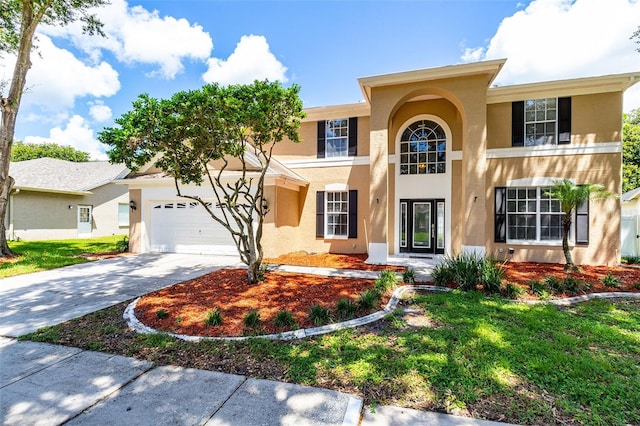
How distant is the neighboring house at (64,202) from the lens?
17.2m

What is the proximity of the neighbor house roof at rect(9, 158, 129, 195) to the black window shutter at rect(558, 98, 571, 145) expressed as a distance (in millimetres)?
20550

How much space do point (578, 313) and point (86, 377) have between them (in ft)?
25.1

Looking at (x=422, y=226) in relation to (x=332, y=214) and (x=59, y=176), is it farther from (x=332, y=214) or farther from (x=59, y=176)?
Answer: (x=59, y=176)

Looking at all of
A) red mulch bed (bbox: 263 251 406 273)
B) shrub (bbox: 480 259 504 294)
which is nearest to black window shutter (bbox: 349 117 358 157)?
red mulch bed (bbox: 263 251 406 273)

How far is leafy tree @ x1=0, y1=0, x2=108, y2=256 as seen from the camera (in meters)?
11.0

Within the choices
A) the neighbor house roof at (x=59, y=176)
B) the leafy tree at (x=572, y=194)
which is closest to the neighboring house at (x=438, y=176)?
the leafy tree at (x=572, y=194)

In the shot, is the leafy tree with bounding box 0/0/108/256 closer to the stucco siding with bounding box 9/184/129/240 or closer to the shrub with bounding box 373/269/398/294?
the stucco siding with bounding box 9/184/129/240

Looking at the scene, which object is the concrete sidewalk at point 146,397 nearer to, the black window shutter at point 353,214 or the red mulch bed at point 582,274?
the red mulch bed at point 582,274

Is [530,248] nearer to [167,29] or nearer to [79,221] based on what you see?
[167,29]

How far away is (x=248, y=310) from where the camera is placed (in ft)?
17.6

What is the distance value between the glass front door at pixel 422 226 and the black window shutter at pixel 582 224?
4322mm

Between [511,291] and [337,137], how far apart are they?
8668 millimetres

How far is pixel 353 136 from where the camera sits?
12.2 meters

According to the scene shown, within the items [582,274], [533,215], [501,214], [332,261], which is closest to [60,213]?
[332,261]
